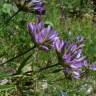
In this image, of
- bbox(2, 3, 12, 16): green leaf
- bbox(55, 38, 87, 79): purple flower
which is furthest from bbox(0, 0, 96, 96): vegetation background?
bbox(55, 38, 87, 79): purple flower

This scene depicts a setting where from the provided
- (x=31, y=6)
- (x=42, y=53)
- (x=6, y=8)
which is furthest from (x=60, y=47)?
(x=6, y=8)

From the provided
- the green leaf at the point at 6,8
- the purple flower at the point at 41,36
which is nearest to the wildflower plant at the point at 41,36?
the purple flower at the point at 41,36

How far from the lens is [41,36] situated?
5.22 ft

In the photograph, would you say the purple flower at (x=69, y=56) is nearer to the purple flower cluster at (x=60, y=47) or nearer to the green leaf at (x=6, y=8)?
the purple flower cluster at (x=60, y=47)

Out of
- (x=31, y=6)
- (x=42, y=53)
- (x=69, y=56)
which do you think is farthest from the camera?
(x=42, y=53)

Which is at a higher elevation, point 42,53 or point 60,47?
point 60,47

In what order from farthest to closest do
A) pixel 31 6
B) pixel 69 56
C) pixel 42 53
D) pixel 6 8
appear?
1. pixel 6 8
2. pixel 42 53
3. pixel 31 6
4. pixel 69 56

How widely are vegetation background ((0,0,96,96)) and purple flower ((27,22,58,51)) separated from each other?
9 cm

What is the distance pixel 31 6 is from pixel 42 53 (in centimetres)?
124

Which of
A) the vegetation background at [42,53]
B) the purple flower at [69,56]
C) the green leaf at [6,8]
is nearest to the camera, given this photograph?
the purple flower at [69,56]

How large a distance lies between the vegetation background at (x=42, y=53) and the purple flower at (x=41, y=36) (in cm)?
9

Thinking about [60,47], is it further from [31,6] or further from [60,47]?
[31,6]

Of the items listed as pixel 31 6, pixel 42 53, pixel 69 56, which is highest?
pixel 31 6

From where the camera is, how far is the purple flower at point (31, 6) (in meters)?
1.66
